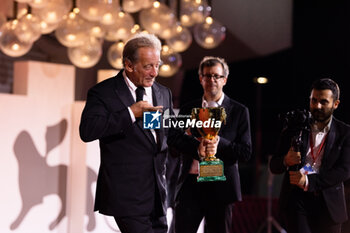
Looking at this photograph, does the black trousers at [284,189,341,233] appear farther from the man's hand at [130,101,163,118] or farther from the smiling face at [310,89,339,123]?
the man's hand at [130,101,163,118]

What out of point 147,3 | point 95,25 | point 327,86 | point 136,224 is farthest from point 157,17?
point 136,224

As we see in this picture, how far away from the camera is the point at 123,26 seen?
555cm

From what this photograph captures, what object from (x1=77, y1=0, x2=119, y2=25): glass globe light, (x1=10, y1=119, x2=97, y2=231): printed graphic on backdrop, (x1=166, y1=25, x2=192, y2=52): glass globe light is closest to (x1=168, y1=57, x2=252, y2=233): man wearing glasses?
(x1=10, y1=119, x2=97, y2=231): printed graphic on backdrop

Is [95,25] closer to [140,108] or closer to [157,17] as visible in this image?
[157,17]

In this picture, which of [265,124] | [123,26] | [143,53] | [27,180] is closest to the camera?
[143,53]

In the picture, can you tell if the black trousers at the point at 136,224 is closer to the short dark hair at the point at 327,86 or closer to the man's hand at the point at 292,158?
the man's hand at the point at 292,158

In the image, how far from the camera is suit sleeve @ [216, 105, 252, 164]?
10.2 feet

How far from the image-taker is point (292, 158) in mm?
3139

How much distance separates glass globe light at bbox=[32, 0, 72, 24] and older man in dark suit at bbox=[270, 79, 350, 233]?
2.40 meters

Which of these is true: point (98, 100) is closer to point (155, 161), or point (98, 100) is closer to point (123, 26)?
point (155, 161)

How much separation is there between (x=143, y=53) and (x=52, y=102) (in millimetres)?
2091

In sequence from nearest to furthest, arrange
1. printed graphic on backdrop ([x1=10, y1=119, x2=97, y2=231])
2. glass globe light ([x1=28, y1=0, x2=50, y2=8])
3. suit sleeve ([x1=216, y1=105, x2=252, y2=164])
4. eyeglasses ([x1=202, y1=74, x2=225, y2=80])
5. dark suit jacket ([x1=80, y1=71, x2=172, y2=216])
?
dark suit jacket ([x1=80, y1=71, x2=172, y2=216]) < suit sleeve ([x1=216, y1=105, x2=252, y2=164]) < eyeglasses ([x1=202, y1=74, x2=225, y2=80]) < printed graphic on backdrop ([x1=10, y1=119, x2=97, y2=231]) < glass globe light ([x1=28, y1=0, x2=50, y2=8])

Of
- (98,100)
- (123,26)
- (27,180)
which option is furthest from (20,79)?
(98,100)

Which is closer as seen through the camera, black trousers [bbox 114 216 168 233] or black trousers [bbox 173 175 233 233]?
black trousers [bbox 114 216 168 233]
